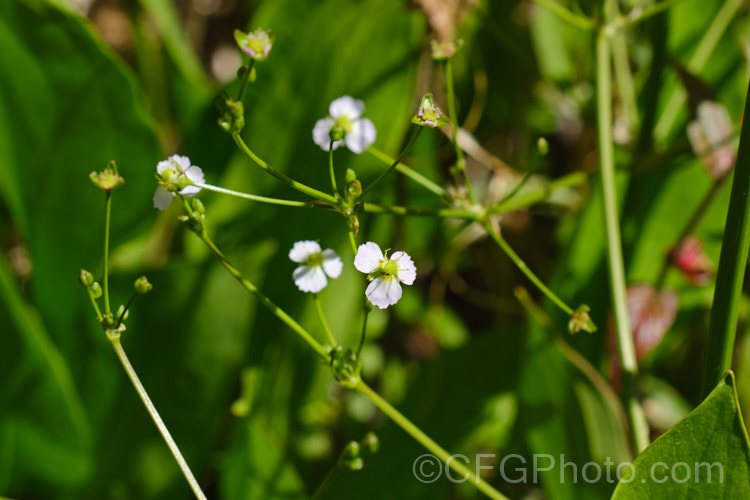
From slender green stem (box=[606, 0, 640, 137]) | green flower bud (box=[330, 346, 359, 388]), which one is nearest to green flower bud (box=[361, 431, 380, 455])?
green flower bud (box=[330, 346, 359, 388])

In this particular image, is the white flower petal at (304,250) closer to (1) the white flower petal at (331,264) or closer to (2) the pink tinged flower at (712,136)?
(1) the white flower petal at (331,264)

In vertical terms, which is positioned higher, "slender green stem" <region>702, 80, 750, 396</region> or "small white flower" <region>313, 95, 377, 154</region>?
"small white flower" <region>313, 95, 377, 154</region>

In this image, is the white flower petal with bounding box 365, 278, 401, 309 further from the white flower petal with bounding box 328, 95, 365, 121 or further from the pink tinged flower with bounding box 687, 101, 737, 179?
the pink tinged flower with bounding box 687, 101, 737, 179

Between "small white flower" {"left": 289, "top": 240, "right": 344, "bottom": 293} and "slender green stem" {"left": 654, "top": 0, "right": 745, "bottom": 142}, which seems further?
"slender green stem" {"left": 654, "top": 0, "right": 745, "bottom": 142}

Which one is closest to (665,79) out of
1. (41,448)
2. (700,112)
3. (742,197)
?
(700,112)

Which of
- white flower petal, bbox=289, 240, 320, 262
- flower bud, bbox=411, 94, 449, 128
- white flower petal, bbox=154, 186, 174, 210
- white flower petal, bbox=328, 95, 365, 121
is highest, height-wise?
white flower petal, bbox=328, 95, 365, 121

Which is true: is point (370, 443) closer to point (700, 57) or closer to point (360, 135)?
point (360, 135)

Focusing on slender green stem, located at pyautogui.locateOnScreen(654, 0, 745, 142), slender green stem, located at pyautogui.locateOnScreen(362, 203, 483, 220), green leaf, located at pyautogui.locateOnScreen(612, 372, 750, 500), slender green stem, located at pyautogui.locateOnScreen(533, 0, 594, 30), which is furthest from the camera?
slender green stem, located at pyautogui.locateOnScreen(654, 0, 745, 142)
